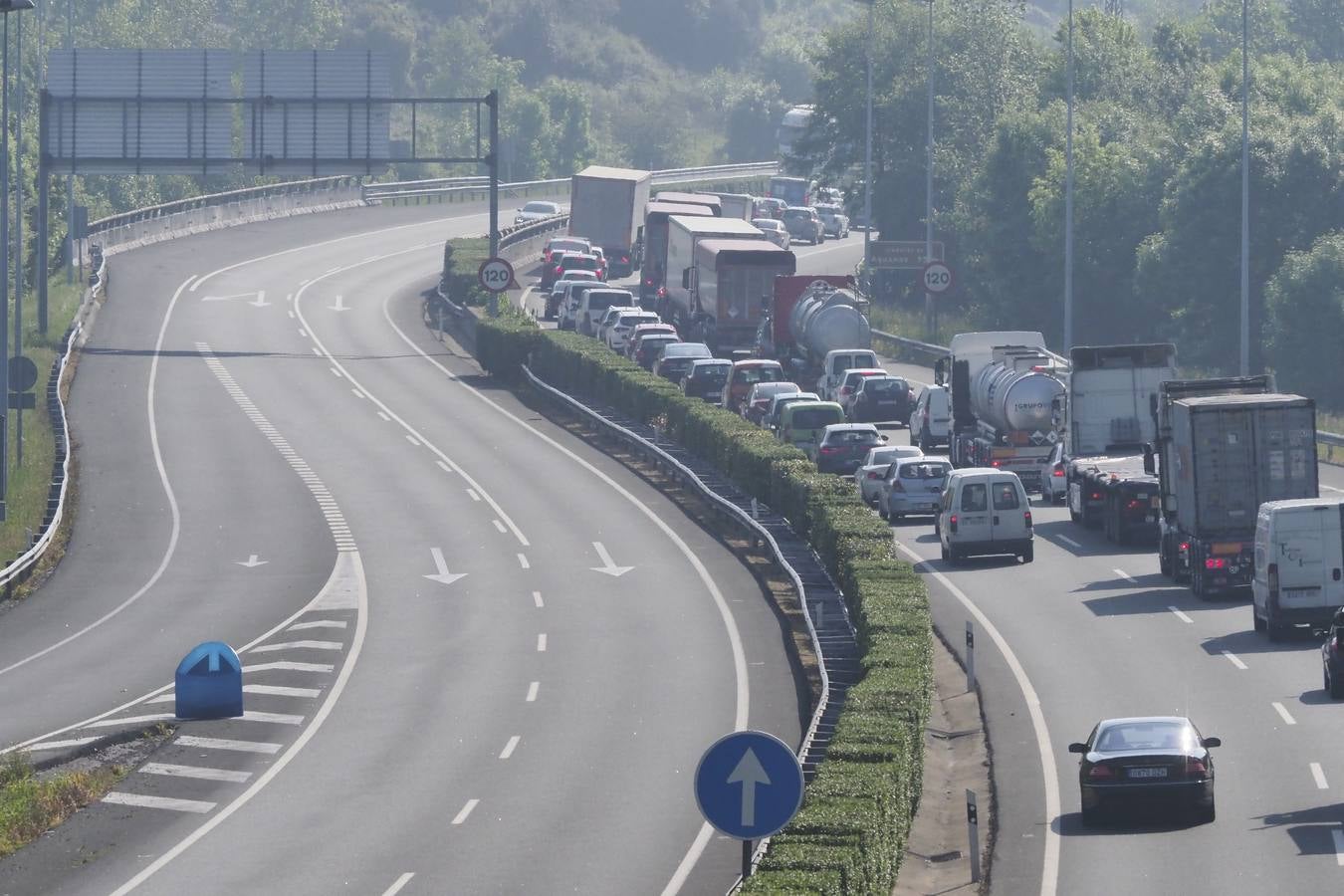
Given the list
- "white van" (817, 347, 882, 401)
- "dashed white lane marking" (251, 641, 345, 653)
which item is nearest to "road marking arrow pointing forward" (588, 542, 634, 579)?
"dashed white lane marking" (251, 641, 345, 653)

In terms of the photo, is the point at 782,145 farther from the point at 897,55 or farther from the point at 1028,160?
the point at 1028,160

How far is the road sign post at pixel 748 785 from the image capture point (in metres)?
14.7

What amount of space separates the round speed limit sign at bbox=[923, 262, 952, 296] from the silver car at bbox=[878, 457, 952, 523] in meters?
28.4

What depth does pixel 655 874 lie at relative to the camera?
23891 millimetres

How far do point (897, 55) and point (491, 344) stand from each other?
125 feet

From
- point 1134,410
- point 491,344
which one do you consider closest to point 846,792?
point 1134,410

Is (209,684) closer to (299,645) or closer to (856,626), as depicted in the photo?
(299,645)

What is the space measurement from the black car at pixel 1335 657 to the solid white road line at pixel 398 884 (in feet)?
43.1

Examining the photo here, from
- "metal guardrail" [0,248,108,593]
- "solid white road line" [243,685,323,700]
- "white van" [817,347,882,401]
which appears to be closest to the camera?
"solid white road line" [243,685,323,700]

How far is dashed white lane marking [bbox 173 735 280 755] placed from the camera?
103ft

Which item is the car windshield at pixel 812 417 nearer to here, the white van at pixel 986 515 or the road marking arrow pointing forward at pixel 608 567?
the road marking arrow pointing forward at pixel 608 567

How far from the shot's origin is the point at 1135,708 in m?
31.0

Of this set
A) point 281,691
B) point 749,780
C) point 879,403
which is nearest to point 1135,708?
point 281,691

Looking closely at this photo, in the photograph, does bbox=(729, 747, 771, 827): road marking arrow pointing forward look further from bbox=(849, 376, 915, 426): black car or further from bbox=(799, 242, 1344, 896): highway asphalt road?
bbox=(849, 376, 915, 426): black car
